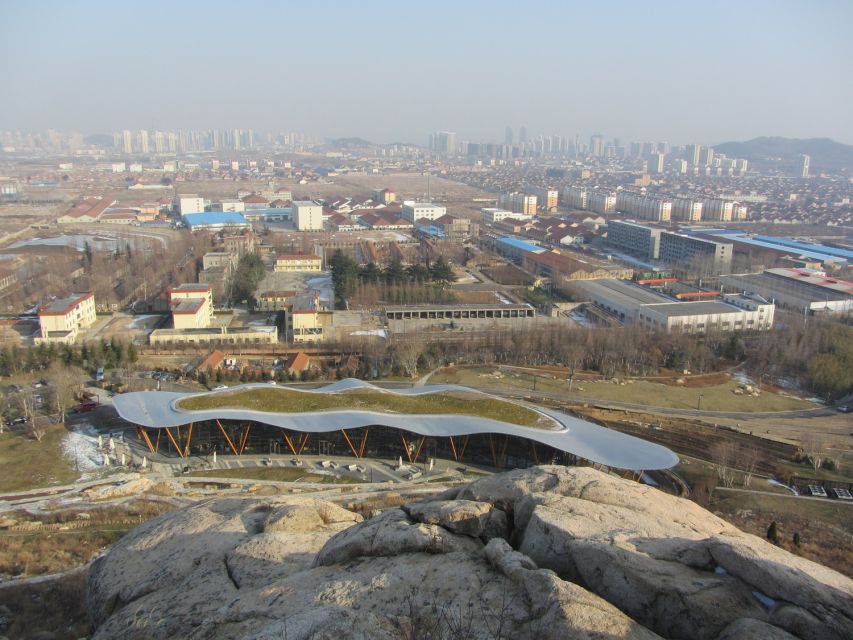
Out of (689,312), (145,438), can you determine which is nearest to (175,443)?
(145,438)

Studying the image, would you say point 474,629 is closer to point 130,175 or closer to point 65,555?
point 65,555

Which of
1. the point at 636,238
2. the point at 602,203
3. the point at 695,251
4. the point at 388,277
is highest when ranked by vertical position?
the point at 602,203

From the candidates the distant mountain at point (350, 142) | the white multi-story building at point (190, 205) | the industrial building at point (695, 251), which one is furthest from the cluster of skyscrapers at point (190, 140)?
the industrial building at point (695, 251)

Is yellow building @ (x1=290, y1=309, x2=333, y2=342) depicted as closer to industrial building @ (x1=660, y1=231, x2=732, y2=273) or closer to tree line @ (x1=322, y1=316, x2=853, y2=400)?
tree line @ (x1=322, y1=316, x2=853, y2=400)

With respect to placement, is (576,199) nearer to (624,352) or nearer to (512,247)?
(512,247)

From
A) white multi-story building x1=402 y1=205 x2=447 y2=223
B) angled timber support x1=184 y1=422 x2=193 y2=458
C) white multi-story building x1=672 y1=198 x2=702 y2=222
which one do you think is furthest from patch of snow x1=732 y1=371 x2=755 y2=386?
white multi-story building x1=672 y1=198 x2=702 y2=222

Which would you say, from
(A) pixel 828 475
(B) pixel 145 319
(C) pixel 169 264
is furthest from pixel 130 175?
(A) pixel 828 475
